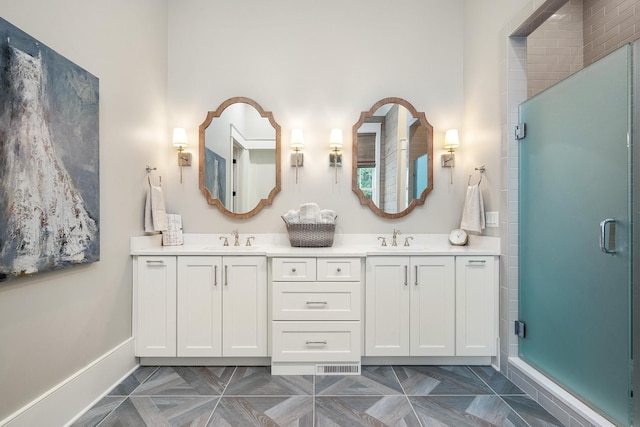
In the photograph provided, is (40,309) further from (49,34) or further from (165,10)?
(165,10)

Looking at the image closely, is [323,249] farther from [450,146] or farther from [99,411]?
[99,411]

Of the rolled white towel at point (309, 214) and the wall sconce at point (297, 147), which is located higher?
the wall sconce at point (297, 147)

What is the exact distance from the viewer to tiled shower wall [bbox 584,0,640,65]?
2303 mm

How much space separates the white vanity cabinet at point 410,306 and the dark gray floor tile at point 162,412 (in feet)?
3.58

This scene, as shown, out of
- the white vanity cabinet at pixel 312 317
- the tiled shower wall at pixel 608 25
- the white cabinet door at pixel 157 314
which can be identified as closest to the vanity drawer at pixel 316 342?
the white vanity cabinet at pixel 312 317

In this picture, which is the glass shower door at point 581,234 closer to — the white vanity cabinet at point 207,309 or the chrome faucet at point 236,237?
the white vanity cabinet at point 207,309

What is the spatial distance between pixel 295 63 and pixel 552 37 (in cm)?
220

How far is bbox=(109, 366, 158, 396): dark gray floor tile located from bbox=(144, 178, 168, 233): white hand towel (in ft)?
3.23

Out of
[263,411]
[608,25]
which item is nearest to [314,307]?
[263,411]

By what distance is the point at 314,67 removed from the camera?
2715 mm

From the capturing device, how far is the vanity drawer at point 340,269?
212 centimetres

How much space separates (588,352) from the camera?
1.54m

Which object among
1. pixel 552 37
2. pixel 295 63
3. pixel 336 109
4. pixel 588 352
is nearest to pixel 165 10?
pixel 295 63

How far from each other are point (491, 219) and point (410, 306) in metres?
0.88
